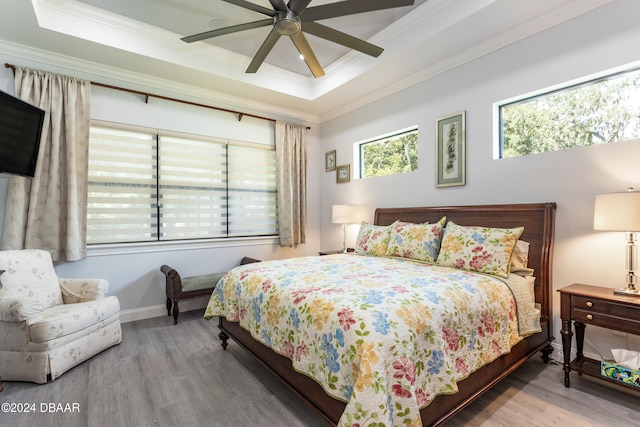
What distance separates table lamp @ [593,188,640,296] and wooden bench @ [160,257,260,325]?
3.73m

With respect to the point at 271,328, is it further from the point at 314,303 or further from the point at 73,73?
the point at 73,73

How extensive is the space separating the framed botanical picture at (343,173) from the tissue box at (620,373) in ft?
11.2

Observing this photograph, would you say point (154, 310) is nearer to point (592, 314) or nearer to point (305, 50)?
point (305, 50)

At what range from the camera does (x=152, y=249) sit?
3707 mm

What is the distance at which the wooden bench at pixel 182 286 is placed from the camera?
11.1ft

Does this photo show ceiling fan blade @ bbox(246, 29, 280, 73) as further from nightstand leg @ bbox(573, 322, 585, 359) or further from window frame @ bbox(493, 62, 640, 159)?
nightstand leg @ bbox(573, 322, 585, 359)

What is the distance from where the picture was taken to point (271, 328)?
1.99 m

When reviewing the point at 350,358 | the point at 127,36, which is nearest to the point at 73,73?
the point at 127,36

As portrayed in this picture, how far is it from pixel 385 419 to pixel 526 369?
5.99ft

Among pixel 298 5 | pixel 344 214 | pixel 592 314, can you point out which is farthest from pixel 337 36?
pixel 592 314

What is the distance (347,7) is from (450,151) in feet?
6.26

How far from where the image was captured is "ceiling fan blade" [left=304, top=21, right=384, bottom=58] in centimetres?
234

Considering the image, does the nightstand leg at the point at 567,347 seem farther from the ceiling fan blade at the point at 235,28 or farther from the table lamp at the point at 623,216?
the ceiling fan blade at the point at 235,28

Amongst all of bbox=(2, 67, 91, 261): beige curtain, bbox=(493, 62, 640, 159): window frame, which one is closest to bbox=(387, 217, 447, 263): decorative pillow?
bbox=(493, 62, 640, 159): window frame
